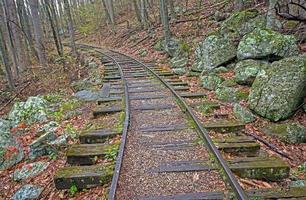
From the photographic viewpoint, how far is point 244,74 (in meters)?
9.01

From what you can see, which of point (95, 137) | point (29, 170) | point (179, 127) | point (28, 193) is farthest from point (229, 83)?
point (28, 193)

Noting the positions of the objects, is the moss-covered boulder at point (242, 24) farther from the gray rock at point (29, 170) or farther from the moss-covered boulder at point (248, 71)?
the gray rock at point (29, 170)

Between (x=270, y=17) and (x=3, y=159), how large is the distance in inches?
348

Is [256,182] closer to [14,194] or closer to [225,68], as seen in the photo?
[14,194]

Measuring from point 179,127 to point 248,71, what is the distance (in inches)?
147

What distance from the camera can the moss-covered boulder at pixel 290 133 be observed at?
6309 mm

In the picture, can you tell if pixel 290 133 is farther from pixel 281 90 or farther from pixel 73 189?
pixel 73 189

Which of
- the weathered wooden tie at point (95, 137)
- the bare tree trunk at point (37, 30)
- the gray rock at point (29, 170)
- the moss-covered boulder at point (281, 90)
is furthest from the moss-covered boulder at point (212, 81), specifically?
the bare tree trunk at point (37, 30)

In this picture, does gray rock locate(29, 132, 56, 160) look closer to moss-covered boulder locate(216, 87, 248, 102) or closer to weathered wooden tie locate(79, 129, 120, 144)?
weathered wooden tie locate(79, 129, 120, 144)

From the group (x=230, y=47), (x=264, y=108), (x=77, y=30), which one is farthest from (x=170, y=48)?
(x=77, y=30)

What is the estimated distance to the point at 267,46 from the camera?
30.3 feet

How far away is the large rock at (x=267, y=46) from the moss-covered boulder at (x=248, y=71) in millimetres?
330

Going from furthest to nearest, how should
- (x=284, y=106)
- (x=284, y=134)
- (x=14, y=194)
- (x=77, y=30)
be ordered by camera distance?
(x=77, y=30)
(x=284, y=106)
(x=284, y=134)
(x=14, y=194)

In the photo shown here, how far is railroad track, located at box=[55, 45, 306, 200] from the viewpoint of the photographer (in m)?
4.16
